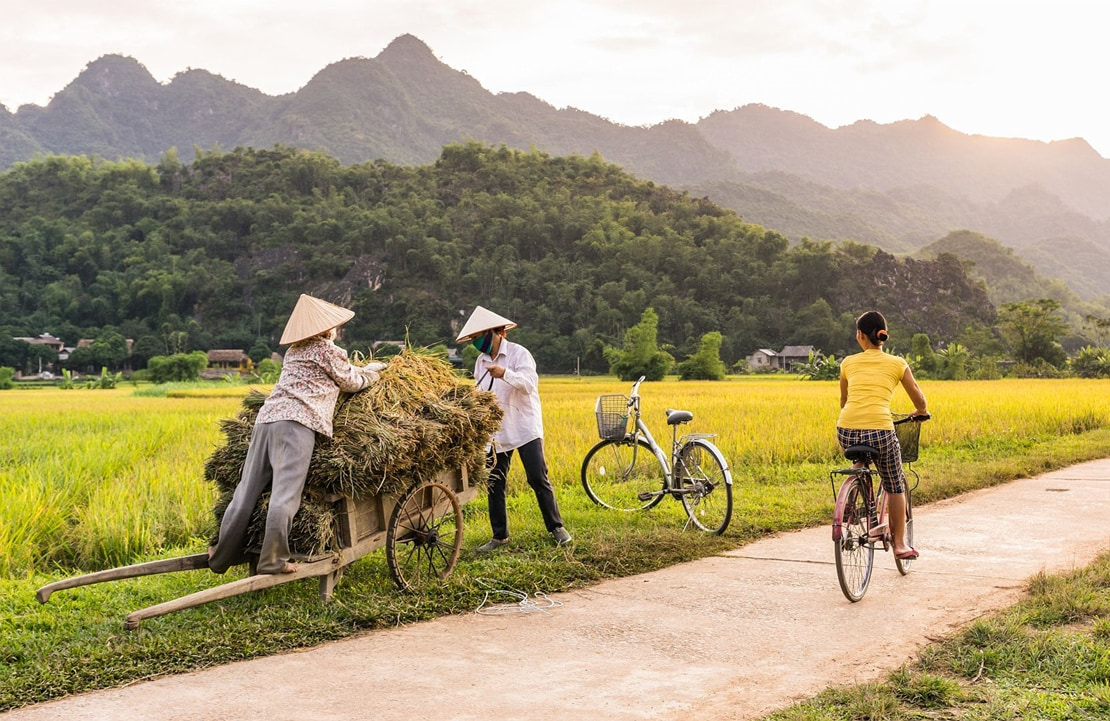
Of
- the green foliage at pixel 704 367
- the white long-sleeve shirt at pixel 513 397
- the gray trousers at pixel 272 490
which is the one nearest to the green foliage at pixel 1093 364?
the green foliage at pixel 704 367

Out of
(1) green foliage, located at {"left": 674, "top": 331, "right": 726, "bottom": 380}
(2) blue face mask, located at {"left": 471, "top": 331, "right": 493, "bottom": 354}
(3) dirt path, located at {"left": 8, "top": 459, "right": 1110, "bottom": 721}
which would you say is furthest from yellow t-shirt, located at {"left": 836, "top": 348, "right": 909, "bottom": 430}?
(1) green foliage, located at {"left": 674, "top": 331, "right": 726, "bottom": 380}

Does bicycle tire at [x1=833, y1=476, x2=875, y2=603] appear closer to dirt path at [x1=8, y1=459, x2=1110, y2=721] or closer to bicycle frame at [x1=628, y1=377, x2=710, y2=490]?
dirt path at [x1=8, y1=459, x2=1110, y2=721]

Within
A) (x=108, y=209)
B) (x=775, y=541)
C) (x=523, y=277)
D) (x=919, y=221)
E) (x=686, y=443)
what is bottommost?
(x=775, y=541)

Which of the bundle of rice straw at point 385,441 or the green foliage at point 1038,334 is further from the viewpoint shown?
the green foliage at point 1038,334

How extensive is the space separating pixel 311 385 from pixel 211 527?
2.93 m

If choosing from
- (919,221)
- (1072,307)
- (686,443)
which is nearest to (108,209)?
(686,443)

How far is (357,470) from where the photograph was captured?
4789mm

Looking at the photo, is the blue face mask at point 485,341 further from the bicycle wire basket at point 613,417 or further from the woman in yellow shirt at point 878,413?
the woman in yellow shirt at point 878,413

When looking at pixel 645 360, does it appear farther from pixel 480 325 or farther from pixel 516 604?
pixel 516 604

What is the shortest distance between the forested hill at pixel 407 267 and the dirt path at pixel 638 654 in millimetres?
62078

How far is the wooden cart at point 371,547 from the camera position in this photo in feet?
14.2

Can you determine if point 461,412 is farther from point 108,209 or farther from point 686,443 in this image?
point 108,209

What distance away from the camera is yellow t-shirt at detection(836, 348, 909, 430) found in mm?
5430

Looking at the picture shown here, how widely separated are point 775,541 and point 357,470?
3672 mm
